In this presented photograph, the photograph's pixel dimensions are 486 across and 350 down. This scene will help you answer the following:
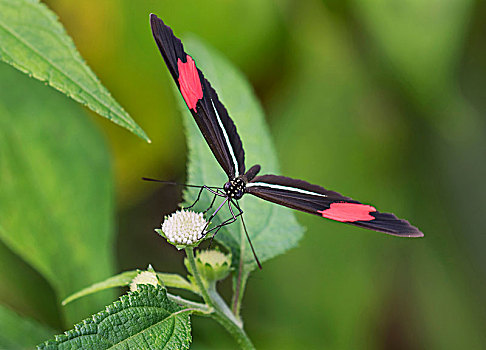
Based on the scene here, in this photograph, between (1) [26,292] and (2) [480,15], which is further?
(2) [480,15]

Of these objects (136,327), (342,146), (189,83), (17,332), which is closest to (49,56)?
(189,83)

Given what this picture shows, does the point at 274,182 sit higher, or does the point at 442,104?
the point at 442,104

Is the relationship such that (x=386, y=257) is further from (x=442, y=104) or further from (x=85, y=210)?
(x=85, y=210)

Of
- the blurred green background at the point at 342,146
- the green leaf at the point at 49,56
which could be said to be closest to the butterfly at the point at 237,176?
the green leaf at the point at 49,56

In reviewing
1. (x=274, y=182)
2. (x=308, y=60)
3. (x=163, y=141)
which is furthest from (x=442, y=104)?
(x=274, y=182)

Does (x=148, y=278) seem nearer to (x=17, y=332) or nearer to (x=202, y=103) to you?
(x=202, y=103)

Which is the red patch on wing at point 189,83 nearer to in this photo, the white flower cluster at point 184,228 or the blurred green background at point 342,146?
the white flower cluster at point 184,228
